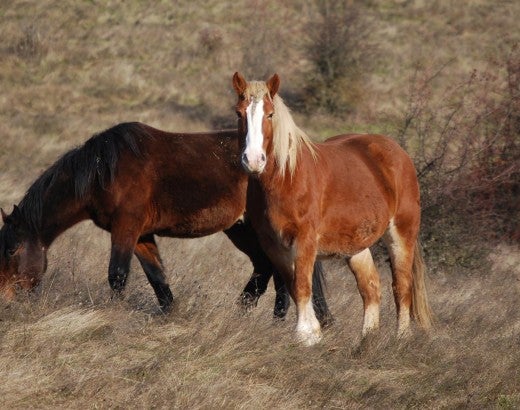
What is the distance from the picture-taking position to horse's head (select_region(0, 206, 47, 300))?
22.7 feet

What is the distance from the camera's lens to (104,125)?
24625mm

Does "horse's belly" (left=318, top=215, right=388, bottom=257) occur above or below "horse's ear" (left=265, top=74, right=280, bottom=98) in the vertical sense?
below

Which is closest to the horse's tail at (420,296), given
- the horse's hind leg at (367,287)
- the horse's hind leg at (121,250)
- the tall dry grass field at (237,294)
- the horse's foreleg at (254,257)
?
the tall dry grass field at (237,294)

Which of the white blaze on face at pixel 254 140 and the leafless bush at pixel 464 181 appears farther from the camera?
the leafless bush at pixel 464 181

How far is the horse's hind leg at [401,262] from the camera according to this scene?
7.04 meters

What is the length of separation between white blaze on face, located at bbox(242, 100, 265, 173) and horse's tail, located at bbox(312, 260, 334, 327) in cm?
198

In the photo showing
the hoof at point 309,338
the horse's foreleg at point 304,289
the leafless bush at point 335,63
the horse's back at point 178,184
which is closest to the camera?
the hoof at point 309,338

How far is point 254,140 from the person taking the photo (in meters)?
5.38

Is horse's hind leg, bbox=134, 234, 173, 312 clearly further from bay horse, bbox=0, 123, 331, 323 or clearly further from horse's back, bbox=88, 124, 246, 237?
horse's back, bbox=88, 124, 246, 237

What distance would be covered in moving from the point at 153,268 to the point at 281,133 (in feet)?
7.31

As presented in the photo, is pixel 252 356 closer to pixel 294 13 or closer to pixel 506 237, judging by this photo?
pixel 506 237

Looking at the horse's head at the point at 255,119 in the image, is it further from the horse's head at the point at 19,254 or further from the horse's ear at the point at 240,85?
the horse's head at the point at 19,254

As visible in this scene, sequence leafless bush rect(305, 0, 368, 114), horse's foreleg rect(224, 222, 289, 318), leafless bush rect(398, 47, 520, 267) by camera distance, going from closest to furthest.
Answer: horse's foreleg rect(224, 222, 289, 318) → leafless bush rect(398, 47, 520, 267) → leafless bush rect(305, 0, 368, 114)

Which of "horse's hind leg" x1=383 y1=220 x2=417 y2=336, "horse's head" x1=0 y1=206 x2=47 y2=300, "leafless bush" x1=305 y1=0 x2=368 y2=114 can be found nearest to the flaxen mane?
"horse's hind leg" x1=383 y1=220 x2=417 y2=336
